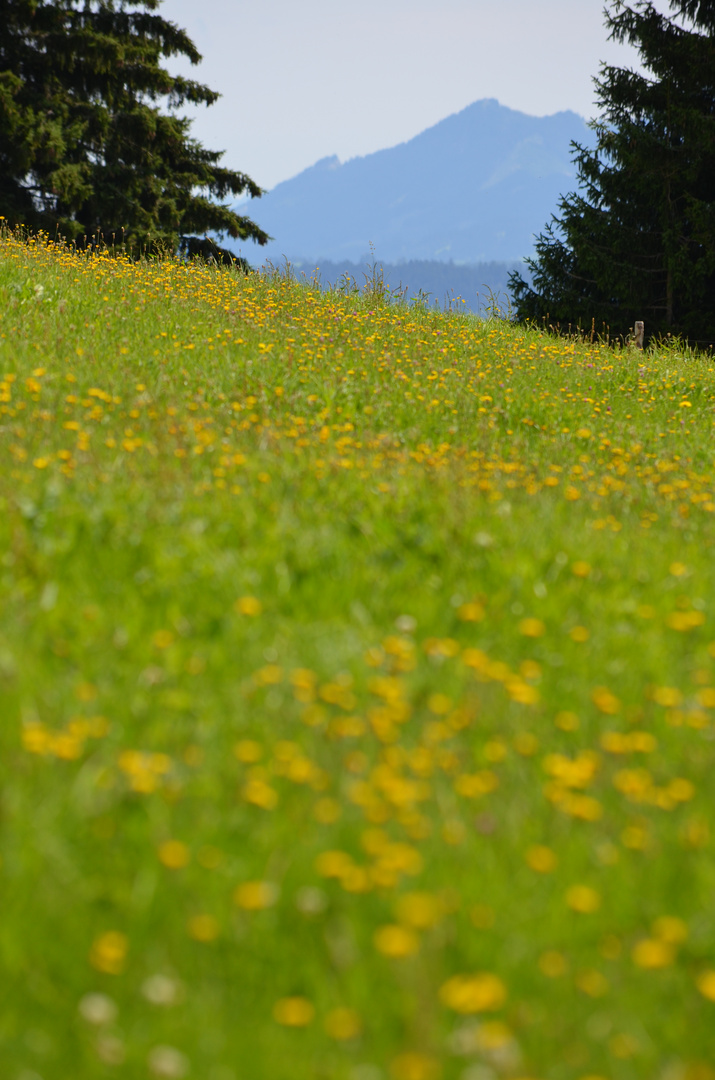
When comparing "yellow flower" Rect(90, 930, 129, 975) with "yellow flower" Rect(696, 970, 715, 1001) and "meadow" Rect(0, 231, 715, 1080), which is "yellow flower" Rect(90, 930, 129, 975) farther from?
"yellow flower" Rect(696, 970, 715, 1001)

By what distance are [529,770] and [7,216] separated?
1845cm

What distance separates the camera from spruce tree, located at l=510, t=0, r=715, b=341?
761 inches

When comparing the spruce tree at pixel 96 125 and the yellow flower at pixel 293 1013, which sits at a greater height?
the spruce tree at pixel 96 125

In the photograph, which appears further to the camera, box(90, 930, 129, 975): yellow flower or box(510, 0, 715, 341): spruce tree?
box(510, 0, 715, 341): spruce tree

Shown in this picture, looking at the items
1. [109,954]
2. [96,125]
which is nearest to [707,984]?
[109,954]

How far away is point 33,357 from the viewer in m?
7.33

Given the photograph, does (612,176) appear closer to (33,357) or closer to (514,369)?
(514,369)

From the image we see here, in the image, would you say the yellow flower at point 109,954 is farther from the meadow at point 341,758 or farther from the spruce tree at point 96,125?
the spruce tree at point 96,125

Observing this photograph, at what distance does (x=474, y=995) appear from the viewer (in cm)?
192

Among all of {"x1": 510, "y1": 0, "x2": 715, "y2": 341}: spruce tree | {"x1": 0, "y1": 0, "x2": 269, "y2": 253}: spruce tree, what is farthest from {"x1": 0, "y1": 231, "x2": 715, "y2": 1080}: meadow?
{"x1": 510, "y1": 0, "x2": 715, "y2": 341}: spruce tree

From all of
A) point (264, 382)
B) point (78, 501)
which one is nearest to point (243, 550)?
point (78, 501)

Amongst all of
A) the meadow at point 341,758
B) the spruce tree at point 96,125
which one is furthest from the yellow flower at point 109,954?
the spruce tree at point 96,125

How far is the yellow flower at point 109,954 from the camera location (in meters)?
2.01

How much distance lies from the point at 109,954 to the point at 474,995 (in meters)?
0.86
